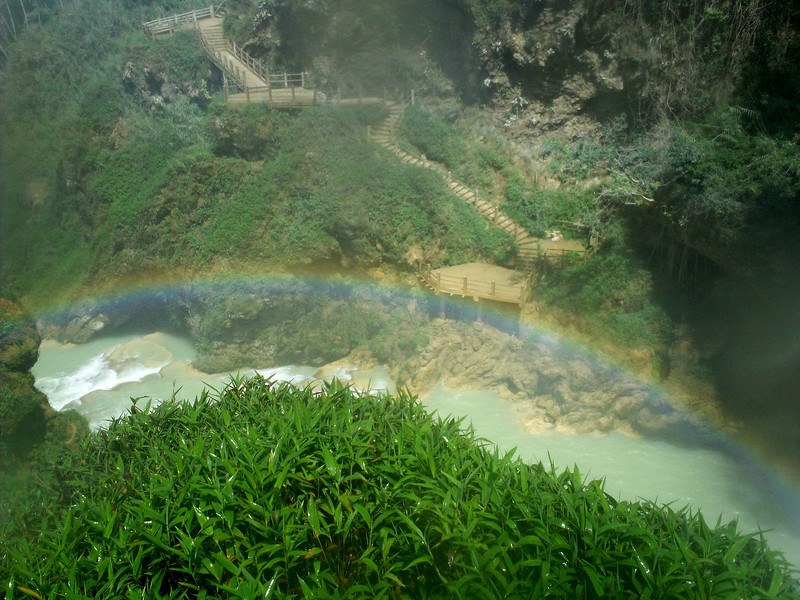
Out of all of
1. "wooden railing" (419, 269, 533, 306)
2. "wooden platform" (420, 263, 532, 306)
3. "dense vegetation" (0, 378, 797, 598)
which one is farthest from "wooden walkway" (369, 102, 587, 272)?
"dense vegetation" (0, 378, 797, 598)

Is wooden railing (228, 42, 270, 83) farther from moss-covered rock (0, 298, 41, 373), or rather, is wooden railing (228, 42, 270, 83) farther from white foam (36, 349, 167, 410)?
moss-covered rock (0, 298, 41, 373)

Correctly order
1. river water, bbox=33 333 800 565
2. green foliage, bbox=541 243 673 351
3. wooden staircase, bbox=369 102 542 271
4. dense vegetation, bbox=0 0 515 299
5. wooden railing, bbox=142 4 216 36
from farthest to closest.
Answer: wooden railing, bbox=142 4 216 36, dense vegetation, bbox=0 0 515 299, wooden staircase, bbox=369 102 542 271, green foliage, bbox=541 243 673 351, river water, bbox=33 333 800 565

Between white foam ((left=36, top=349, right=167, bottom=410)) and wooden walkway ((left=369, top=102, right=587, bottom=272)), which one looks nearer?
wooden walkway ((left=369, top=102, right=587, bottom=272))

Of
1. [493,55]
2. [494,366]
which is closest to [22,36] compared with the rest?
[493,55]

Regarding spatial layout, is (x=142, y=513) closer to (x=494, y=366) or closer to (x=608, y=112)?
(x=494, y=366)

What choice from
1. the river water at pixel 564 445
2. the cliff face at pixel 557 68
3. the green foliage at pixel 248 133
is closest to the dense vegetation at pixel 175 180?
the green foliage at pixel 248 133

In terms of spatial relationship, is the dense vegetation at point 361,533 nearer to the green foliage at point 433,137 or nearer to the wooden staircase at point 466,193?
the wooden staircase at point 466,193

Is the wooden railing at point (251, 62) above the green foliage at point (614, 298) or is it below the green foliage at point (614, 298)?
above
